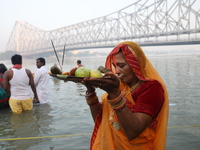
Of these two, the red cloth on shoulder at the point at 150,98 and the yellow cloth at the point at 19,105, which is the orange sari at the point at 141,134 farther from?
the yellow cloth at the point at 19,105

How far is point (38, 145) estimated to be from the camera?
10.0 ft

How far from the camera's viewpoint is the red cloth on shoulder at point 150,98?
1.19 meters

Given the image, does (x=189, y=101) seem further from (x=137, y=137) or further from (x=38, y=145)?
(x=137, y=137)

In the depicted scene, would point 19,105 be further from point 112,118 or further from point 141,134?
point 141,134

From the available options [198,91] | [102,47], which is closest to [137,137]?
[198,91]

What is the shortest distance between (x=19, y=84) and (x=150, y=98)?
3562 mm

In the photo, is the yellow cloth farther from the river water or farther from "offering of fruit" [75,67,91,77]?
"offering of fruit" [75,67,91,77]

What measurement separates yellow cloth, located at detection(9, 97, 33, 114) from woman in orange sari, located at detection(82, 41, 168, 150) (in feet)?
11.1

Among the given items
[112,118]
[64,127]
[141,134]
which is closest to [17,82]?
[64,127]

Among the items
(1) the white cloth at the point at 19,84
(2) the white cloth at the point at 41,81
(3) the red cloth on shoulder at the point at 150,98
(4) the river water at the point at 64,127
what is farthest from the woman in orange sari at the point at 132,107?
(2) the white cloth at the point at 41,81

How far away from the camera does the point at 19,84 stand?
4.26 metres

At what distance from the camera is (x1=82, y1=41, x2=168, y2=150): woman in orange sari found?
1147 millimetres

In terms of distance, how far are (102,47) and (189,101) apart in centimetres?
4285

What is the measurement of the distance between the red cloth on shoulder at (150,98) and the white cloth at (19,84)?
345 cm
